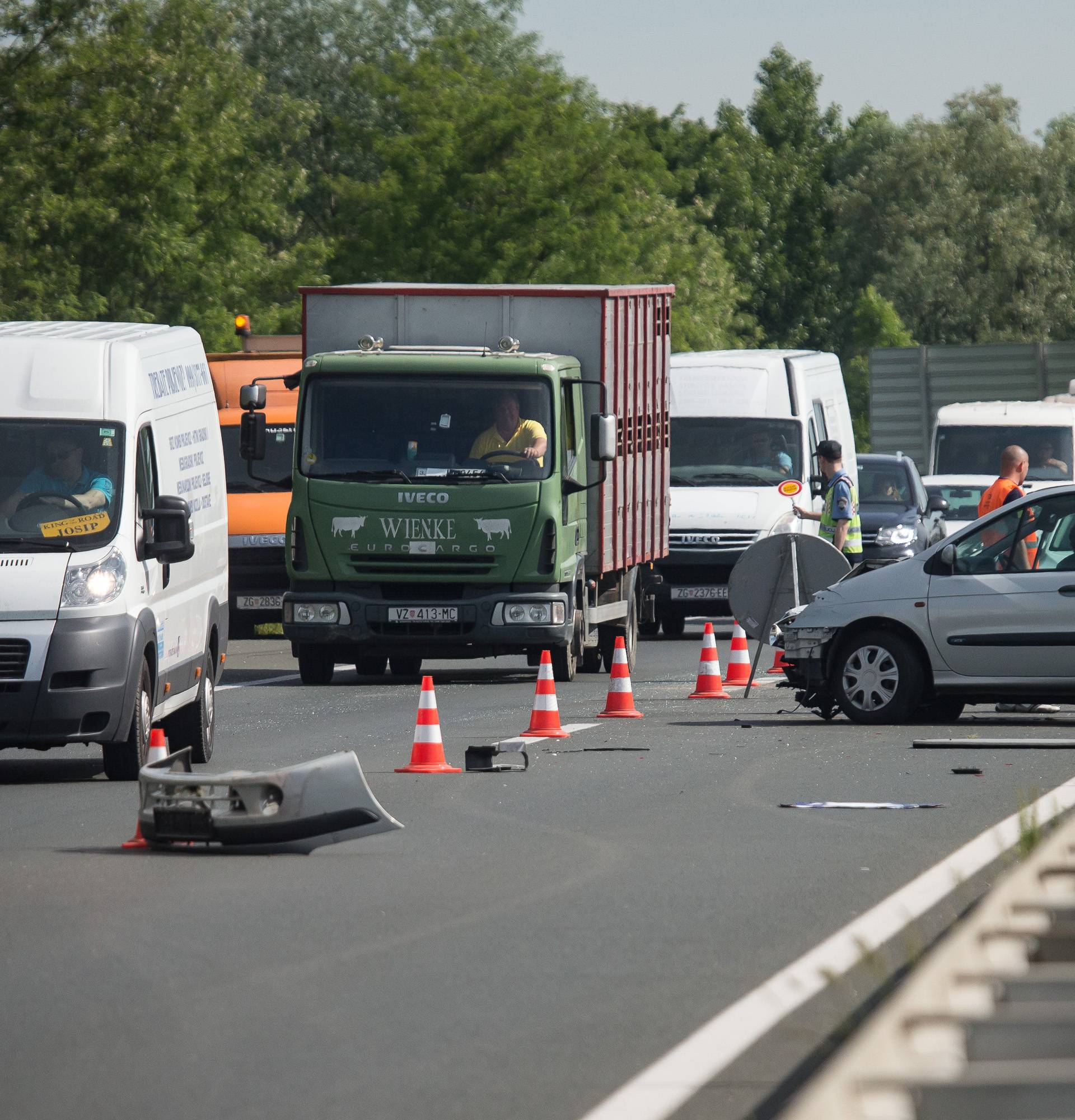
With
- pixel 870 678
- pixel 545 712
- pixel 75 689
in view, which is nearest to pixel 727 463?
pixel 870 678

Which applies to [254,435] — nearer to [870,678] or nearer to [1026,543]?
[870,678]

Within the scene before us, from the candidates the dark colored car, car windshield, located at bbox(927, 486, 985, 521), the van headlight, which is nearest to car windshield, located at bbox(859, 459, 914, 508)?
the dark colored car

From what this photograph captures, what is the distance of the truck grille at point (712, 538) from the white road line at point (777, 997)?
50.1 ft

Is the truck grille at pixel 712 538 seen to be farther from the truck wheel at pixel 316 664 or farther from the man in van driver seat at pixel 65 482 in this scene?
the man in van driver seat at pixel 65 482

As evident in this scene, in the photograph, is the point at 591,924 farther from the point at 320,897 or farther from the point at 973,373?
the point at 973,373

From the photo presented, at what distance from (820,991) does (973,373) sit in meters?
42.7

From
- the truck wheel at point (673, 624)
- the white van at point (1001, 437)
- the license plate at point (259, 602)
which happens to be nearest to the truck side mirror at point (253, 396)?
the license plate at point (259, 602)

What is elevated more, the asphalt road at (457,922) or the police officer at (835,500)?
the police officer at (835,500)

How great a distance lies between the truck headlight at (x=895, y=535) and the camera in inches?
1150

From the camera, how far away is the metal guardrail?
150 inches

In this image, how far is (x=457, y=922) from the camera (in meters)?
8.13

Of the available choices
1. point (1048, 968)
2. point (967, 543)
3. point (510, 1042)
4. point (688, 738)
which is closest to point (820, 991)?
point (510, 1042)

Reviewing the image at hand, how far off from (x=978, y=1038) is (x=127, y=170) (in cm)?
3931

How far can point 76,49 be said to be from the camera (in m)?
40.8
